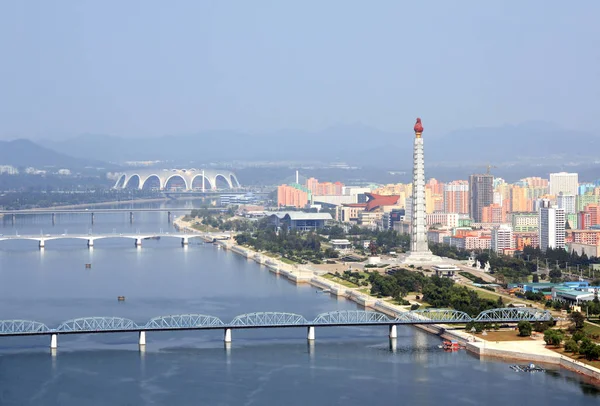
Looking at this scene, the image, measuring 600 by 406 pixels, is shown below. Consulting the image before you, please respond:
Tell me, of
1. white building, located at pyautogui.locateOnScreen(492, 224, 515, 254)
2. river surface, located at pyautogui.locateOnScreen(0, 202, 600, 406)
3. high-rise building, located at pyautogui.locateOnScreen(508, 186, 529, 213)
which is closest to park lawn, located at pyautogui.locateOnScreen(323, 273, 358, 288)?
river surface, located at pyautogui.locateOnScreen(0, 202, 600, 406)

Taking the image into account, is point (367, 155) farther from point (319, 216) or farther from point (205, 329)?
point (205, 329)

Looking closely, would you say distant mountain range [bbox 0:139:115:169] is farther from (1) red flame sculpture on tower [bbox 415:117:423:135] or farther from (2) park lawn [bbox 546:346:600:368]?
(2) park lawn [bbox 546:346:600:368]

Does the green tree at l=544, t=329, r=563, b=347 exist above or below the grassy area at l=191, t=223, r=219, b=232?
below

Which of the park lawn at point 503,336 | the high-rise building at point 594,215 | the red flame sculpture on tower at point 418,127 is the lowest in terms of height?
the park lawn at point 503,336

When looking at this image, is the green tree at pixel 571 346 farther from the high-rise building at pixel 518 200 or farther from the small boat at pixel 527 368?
the high-rise building at pixel 518 200

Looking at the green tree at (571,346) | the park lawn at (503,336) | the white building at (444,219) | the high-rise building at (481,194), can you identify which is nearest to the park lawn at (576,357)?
the green tree at (571,346)

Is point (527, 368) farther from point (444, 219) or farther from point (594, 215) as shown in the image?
point (444, 219)
